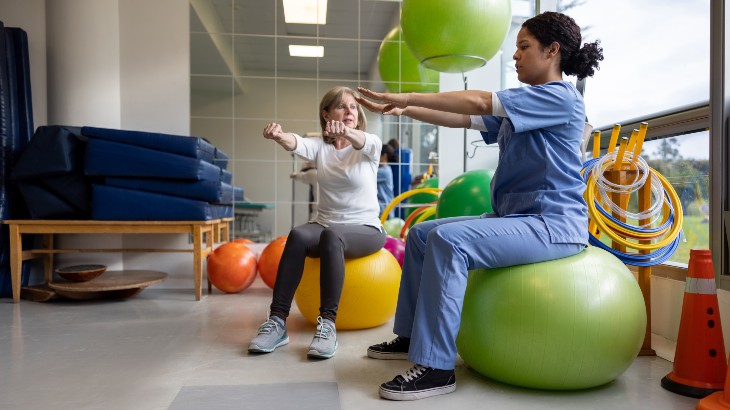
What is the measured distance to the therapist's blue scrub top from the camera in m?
1.75

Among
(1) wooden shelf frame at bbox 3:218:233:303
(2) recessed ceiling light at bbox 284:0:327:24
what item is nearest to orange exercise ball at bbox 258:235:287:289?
(1) wooden shelf frame at bbox 3:218:233:303

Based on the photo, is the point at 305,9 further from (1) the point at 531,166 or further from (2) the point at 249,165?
(1) the point at 531,166

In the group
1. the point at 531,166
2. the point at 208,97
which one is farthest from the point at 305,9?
the point at 531,166

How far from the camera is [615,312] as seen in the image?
174cm

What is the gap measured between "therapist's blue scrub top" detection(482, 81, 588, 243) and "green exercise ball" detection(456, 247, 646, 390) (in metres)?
0.14

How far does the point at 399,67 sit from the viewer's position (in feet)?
14.3

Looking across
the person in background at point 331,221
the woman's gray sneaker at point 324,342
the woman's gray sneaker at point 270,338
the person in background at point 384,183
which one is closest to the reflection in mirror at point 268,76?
the person in background at point 384,183

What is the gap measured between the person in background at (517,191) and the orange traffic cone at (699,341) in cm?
39

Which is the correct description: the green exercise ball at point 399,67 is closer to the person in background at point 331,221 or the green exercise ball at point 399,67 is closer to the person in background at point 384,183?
the person in background at point 384,183

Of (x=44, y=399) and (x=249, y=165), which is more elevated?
(x=249, y=165)

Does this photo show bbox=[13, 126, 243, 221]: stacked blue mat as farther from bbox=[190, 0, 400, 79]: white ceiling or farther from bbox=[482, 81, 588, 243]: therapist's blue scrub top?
bbox=[482, 81, 588, 243]: therapist's blue scrub top

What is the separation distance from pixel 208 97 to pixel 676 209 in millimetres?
3357

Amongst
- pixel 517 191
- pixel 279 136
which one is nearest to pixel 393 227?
pixel 279 136

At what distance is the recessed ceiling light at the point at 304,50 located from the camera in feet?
14.6
